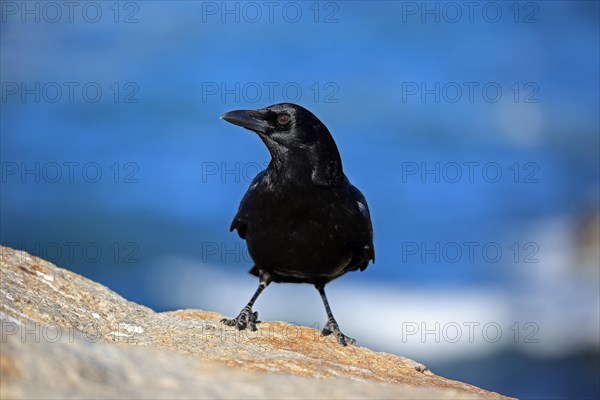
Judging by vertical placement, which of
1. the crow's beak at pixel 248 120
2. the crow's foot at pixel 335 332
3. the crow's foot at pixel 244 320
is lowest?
the crow's foot at pixel 335 332

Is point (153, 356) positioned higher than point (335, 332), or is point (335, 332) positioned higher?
point (153, 356)

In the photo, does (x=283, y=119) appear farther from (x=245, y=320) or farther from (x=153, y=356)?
(x=153, y=356)

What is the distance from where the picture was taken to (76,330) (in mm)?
5340

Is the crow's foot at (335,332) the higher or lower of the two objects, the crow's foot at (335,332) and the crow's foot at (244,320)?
the lower

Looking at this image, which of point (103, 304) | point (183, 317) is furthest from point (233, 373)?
point (183, 317)

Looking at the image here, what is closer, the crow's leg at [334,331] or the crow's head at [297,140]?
the crow's leg at [334,331]

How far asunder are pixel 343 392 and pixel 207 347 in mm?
1788

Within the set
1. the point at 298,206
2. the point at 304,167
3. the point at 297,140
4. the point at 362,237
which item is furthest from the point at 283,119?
the point at 362,237

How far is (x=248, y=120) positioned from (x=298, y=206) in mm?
937

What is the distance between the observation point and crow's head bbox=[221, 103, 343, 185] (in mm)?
6855

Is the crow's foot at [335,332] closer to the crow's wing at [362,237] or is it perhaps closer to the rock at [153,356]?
the rock at [153,356]

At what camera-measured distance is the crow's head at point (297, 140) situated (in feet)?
22.5

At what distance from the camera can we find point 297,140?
22.6 ft

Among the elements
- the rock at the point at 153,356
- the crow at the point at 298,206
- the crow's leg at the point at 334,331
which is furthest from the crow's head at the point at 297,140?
the rock at the point at 153,356
